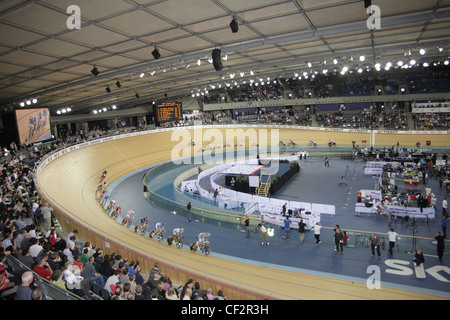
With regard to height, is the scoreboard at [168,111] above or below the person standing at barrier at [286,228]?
above

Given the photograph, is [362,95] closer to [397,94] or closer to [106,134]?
[397,94]

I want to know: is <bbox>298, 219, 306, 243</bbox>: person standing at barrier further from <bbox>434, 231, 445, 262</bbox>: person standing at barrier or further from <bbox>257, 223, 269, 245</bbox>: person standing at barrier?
<bbox>434, 231, 445, 262</bbox>: person standing at barrier

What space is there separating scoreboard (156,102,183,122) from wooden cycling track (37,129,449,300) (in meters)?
5.42

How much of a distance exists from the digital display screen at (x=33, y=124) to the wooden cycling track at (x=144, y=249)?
233 cm

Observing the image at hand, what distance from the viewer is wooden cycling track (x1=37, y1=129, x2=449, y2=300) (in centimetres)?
766

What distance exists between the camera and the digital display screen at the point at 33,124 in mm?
19906

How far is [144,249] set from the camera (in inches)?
416

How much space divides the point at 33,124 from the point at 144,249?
16.5m

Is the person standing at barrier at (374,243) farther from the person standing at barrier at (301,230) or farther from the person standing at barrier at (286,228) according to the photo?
the person standing at barrier at (286,228)
